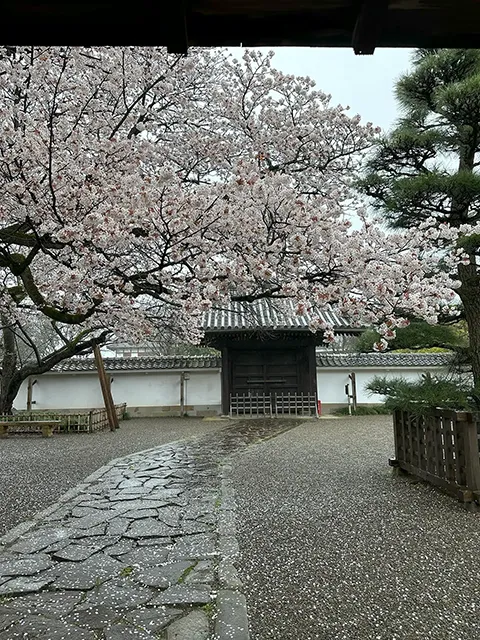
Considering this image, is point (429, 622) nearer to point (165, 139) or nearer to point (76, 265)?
point (76, 265)

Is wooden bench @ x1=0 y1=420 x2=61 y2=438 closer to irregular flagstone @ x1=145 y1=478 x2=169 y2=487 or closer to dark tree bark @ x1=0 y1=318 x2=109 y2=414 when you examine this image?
dark tree bark @ x1=0 y1=318 x2=109 y2=414

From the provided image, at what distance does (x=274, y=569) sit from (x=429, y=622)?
3.29ft

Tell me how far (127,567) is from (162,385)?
14027 mm

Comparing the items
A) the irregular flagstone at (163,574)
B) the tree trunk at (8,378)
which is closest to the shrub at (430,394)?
the irregular flagstone at (163,574)

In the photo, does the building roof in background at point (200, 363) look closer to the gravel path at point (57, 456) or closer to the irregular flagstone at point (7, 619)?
the gravel path at point (57, 456)

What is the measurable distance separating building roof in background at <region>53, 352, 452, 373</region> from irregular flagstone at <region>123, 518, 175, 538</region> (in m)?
12.6

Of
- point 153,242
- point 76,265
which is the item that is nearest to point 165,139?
point 153,242

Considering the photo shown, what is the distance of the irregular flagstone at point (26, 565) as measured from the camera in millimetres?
3038

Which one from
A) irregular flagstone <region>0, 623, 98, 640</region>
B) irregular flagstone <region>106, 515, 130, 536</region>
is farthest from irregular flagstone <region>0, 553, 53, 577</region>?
irregular flagstone <region>0, 623, 98, 640</region>

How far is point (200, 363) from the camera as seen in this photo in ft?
55.9

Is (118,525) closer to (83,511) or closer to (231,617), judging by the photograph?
(83,511)

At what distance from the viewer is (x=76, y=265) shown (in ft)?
14.5

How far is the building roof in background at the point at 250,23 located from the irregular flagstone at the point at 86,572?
288 cm

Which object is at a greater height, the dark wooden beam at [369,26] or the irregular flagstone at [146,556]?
the dark wooden beam at [369,26]
